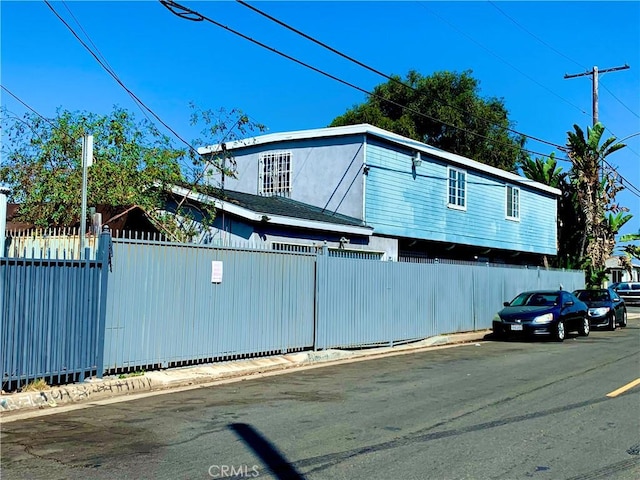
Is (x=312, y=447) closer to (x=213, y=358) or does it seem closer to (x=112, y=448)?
(x=112, y=448)

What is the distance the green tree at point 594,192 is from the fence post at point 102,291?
2642 centimetres

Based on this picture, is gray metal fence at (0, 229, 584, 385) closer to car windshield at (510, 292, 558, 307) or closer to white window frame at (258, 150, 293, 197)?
car windshield at (510, 292, 558, 307)

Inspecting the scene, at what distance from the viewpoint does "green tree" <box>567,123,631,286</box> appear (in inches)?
1198

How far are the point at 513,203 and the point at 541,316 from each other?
35.3 ft

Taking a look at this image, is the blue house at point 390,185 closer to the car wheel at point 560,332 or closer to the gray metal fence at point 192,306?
the gray metal fence at point 192,306

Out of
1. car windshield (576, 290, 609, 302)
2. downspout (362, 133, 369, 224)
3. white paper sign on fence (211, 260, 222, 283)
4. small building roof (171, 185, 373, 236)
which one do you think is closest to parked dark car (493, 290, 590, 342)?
car windshield (576, 290, 609, 302)

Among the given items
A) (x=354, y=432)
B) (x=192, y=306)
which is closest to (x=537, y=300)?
(x=192, y=306)

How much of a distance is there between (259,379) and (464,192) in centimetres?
1525

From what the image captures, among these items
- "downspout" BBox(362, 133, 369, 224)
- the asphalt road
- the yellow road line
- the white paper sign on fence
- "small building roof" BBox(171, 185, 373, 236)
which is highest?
"downspout" BBox(362, 133, 369, 224)

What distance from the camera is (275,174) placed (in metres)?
21.7

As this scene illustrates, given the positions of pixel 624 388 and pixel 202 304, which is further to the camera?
pixel 202 304

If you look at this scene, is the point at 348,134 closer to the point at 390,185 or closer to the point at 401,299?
the point at 390,185

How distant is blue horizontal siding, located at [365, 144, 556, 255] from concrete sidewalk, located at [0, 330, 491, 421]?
255 inches

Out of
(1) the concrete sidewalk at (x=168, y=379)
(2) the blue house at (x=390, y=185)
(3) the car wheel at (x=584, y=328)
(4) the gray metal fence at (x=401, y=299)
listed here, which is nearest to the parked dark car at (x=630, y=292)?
(2) the blue house at (x=390, y=185)
